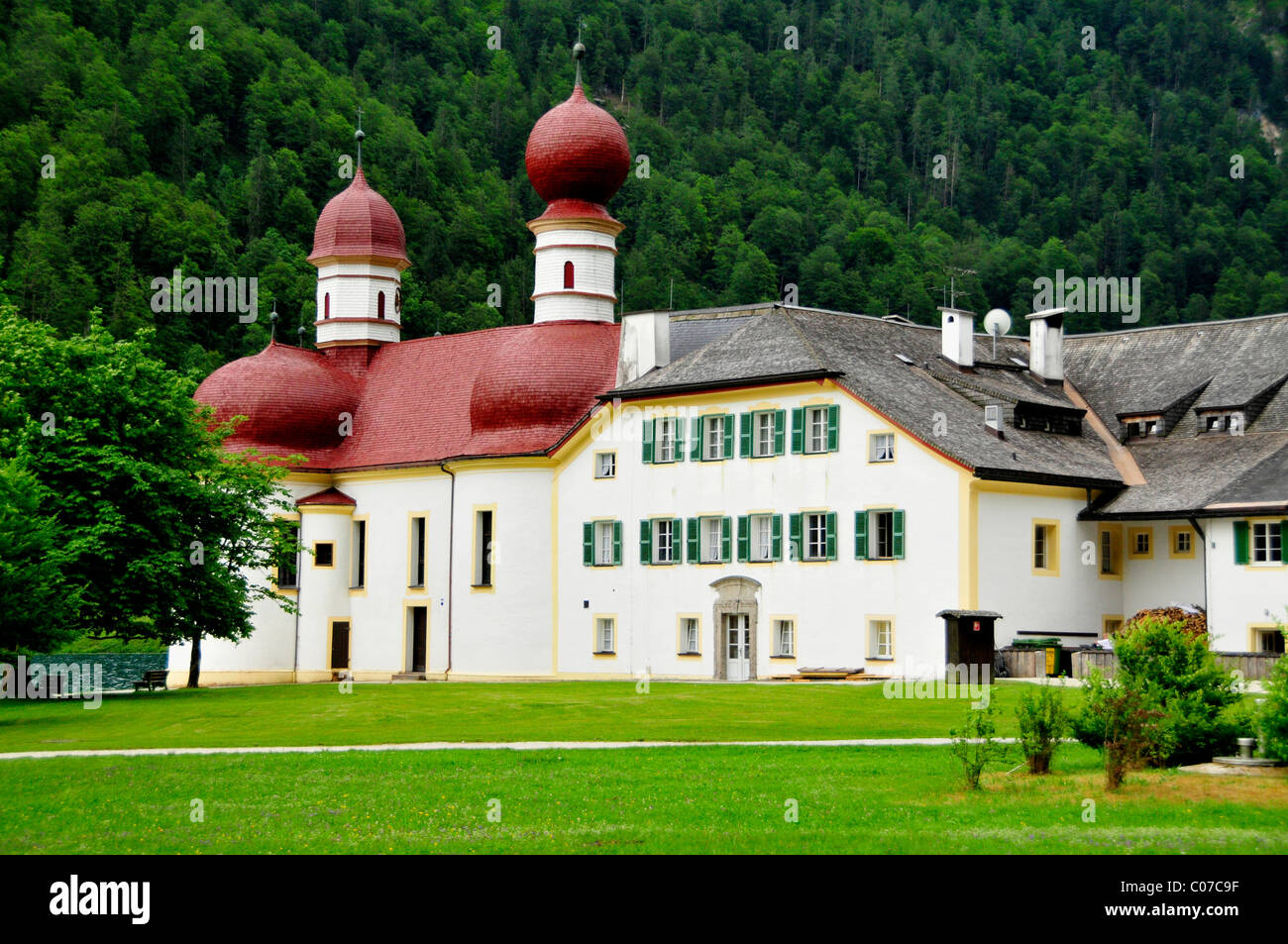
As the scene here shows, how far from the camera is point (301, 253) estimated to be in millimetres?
105562

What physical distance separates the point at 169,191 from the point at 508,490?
58.3 meters

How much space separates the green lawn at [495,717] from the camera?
3047 cm

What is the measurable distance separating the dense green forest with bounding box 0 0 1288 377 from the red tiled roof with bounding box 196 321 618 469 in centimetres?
2841

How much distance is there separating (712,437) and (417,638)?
12934mm

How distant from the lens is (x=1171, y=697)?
22.8 meters

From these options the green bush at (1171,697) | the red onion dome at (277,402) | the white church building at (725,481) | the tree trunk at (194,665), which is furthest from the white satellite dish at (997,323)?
the green bush at (1171,697)

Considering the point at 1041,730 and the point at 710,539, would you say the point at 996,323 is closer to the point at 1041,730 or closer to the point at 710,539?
the point at 710,539

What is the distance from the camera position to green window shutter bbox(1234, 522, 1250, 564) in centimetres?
4400

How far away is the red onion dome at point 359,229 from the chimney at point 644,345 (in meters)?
14.9

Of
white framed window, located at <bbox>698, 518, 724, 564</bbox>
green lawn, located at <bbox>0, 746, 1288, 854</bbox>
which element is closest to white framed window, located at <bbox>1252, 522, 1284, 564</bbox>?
white framed window, located at <bbox>698, 518, 724, 564</bbox>

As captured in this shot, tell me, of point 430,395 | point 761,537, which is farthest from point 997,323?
point 430,395

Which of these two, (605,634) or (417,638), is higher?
(605,634)

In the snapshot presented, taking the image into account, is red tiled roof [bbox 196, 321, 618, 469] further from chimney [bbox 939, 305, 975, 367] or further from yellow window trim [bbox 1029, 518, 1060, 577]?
yellow window trim [bbox 1029, 518, 1060, 577]
